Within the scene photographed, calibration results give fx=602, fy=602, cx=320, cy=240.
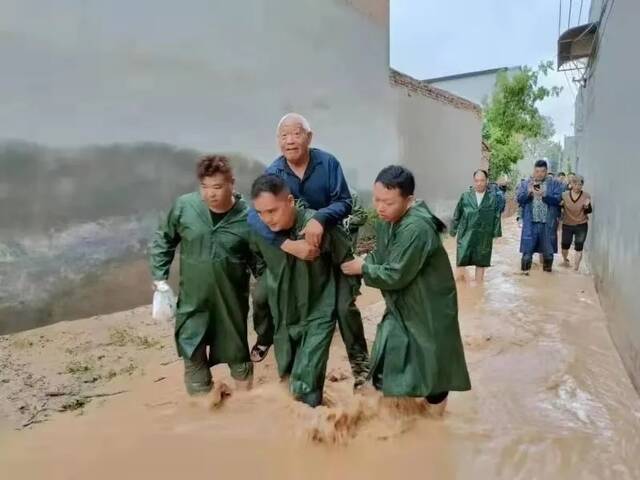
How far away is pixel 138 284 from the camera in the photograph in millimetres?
6574

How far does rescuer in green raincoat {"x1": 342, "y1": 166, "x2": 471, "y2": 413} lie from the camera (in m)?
3.19

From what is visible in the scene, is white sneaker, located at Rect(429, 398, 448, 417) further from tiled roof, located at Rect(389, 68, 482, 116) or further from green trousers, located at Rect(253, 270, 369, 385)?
tiled roof, located at Rect(389, 68, 482, 116)

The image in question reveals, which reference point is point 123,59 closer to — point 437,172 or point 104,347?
point 104,347

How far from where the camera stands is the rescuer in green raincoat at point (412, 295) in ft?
10.5

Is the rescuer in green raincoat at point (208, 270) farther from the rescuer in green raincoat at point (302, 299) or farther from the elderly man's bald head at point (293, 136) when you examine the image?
the elderly man's bald head at point (293, 136)

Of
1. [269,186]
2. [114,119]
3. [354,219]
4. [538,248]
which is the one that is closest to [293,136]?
[269,186]

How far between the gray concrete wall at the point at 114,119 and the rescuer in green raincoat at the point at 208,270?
2.47 metres

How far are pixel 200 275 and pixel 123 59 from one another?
11.6 ft

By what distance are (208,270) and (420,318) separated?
131 cm

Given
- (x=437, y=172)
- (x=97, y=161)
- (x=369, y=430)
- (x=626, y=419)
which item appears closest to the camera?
(x=369, y=430)

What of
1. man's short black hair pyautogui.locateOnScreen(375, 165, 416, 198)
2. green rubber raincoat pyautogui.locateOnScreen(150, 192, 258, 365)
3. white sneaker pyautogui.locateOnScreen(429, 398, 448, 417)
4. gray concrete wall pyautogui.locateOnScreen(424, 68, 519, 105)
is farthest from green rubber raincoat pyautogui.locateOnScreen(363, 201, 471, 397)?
gray concrete wall pyautogui.locateOnScreen(424, 68, 519, 105)

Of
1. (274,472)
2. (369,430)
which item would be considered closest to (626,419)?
(369,430)

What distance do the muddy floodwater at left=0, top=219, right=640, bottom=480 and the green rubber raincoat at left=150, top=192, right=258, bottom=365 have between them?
0.41 m

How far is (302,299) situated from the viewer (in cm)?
353
